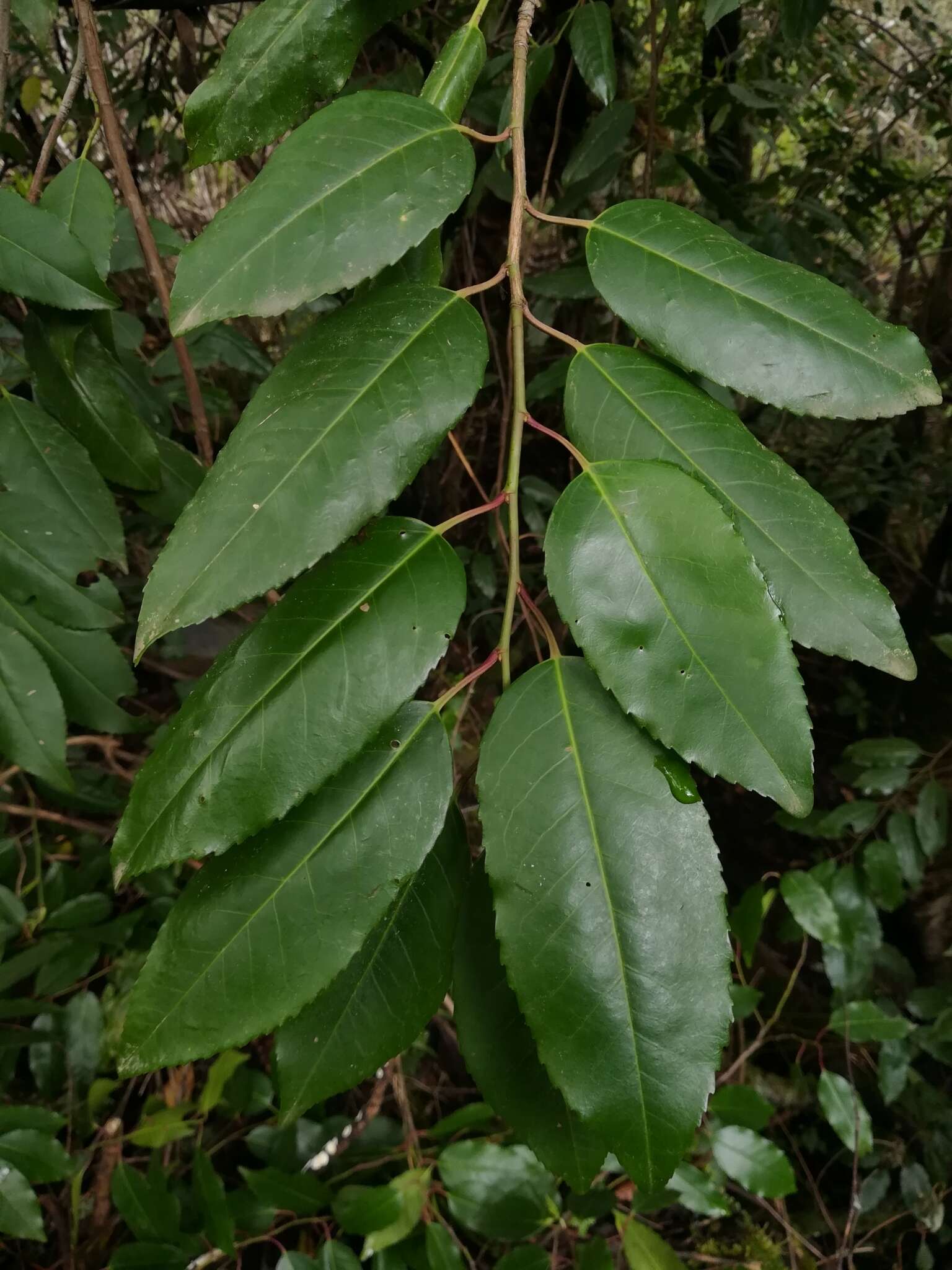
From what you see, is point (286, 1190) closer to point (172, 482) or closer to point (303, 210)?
point (172, 482)

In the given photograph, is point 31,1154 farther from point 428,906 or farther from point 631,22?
point 631,22

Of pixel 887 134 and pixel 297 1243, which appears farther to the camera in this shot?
pixel 887 134

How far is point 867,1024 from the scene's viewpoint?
4.39 ft

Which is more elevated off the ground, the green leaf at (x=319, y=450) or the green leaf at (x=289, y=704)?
the green leaf at (x=319, y=450)

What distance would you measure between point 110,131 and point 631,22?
131 centimetres

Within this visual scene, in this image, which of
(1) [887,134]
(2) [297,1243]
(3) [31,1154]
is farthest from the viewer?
(1) [887,134]

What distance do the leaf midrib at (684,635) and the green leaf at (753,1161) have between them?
1.08m

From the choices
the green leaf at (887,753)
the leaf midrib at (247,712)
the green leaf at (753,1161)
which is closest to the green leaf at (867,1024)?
A: the green leaf at (753,1161)

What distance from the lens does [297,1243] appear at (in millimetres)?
1245

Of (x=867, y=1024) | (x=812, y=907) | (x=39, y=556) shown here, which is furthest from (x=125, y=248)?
(x=867, y=1024)

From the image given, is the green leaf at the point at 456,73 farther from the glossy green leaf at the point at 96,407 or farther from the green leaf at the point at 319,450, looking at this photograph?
the glossy green leaf at the point at 96,407

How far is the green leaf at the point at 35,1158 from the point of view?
990 millimetres

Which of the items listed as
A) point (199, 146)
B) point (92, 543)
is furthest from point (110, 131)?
point (92, 543)

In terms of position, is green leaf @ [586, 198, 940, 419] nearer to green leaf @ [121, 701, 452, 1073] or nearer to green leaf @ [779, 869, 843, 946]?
green leaf @ [121, 701, 452, 1073]
